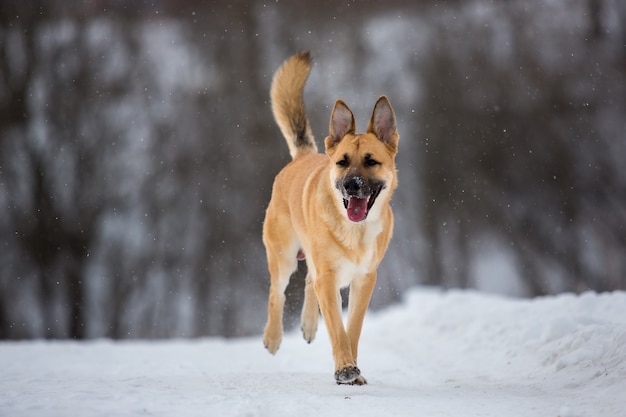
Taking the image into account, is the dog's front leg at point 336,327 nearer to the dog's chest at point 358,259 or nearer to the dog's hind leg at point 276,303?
the dog's chest at point 358,259

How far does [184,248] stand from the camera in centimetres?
1484

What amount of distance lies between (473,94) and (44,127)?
8.76 m

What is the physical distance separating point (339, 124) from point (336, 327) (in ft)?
5.26

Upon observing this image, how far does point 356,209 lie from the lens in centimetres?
509

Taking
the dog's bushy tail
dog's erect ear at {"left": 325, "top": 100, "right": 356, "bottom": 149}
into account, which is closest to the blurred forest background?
the dog's bushy tail

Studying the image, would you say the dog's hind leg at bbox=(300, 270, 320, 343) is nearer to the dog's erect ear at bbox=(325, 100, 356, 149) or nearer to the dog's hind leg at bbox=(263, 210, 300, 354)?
the dog's hind leg at bbox=(263, 210, 300, 354)

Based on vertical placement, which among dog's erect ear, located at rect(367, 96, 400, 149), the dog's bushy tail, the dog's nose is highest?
the dog's bushy tail

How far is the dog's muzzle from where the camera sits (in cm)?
501

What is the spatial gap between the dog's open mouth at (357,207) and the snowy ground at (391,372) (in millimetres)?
1165

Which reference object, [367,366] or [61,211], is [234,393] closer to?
[367,366]

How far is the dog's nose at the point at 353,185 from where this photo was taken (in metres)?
5.00

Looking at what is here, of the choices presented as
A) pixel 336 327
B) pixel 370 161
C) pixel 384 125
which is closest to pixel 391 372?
pixel 336 327

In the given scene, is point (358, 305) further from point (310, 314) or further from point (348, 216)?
point (310, 314)

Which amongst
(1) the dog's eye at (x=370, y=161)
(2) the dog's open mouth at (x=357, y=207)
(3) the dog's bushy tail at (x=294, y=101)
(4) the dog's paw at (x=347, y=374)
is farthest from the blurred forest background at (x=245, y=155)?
(4) the dog's paw at (x=347, y=374)
